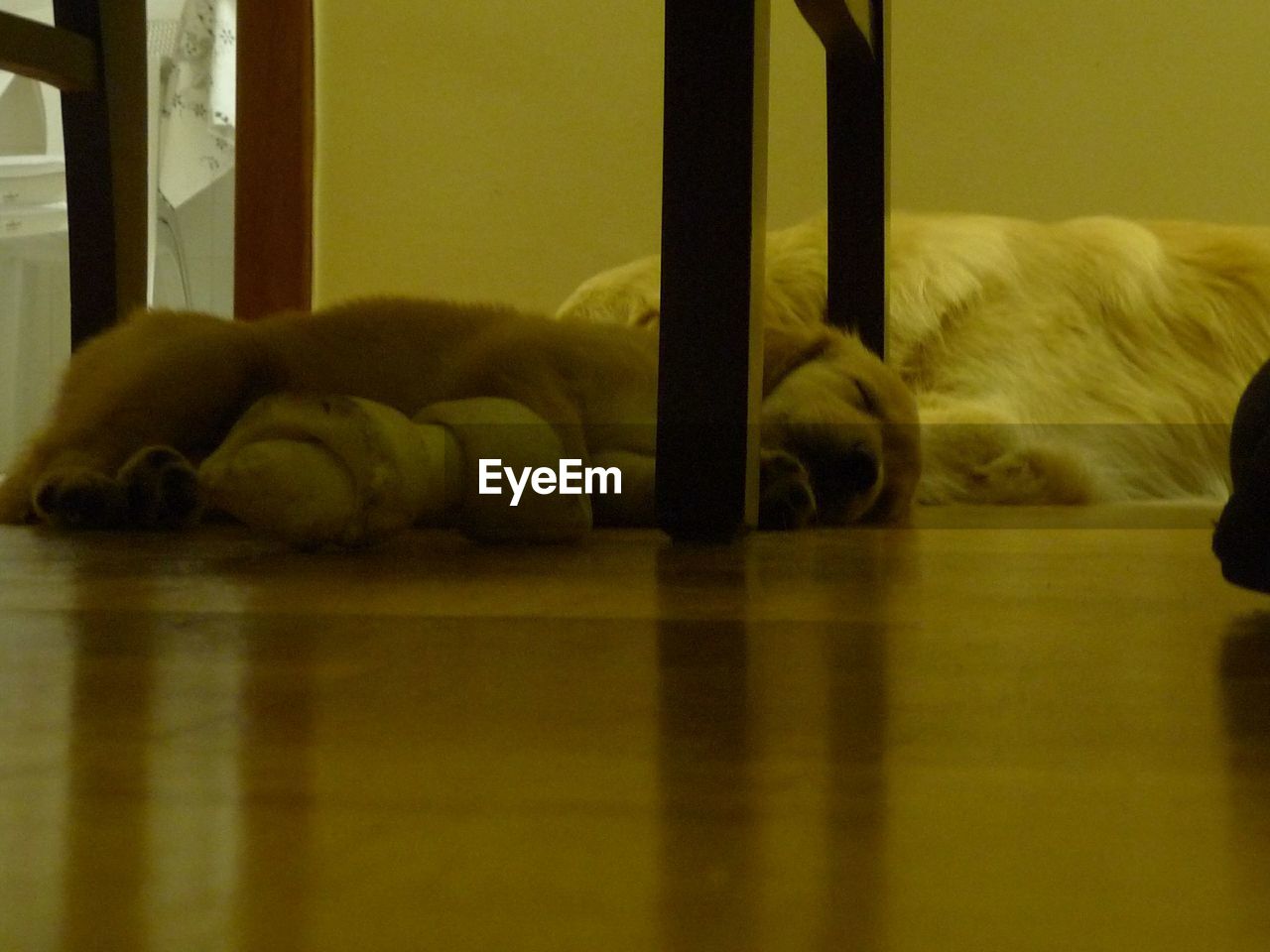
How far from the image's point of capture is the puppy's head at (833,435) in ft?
4.29

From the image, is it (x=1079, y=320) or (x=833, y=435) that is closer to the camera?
(x=833, y=435)

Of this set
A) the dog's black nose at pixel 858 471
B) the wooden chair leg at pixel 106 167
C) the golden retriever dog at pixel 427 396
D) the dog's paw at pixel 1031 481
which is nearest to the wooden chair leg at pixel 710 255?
the golden retriever dog at pixel 427 396

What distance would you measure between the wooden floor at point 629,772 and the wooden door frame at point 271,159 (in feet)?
8.31

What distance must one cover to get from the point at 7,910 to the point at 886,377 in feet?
3.97

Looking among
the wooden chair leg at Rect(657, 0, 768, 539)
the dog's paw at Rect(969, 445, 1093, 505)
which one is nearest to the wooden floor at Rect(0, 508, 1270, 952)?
the wooden chair leg at Rect(657, 0, 768, 539)

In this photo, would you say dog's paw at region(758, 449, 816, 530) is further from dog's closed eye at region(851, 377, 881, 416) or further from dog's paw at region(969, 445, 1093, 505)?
dog's paw at region(969, 445, 1093, 505)

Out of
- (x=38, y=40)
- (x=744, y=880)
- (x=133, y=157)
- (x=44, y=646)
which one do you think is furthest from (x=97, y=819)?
(x=133, y=157)

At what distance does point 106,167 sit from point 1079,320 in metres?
1.59

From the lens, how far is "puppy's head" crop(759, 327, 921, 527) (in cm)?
131

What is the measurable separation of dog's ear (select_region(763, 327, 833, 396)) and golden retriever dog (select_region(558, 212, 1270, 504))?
798mm

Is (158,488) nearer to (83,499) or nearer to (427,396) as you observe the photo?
(83,499)

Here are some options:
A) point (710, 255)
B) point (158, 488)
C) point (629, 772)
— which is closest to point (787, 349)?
point (710, 255)

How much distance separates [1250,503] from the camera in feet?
2.20

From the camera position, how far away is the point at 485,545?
1.12 meters
